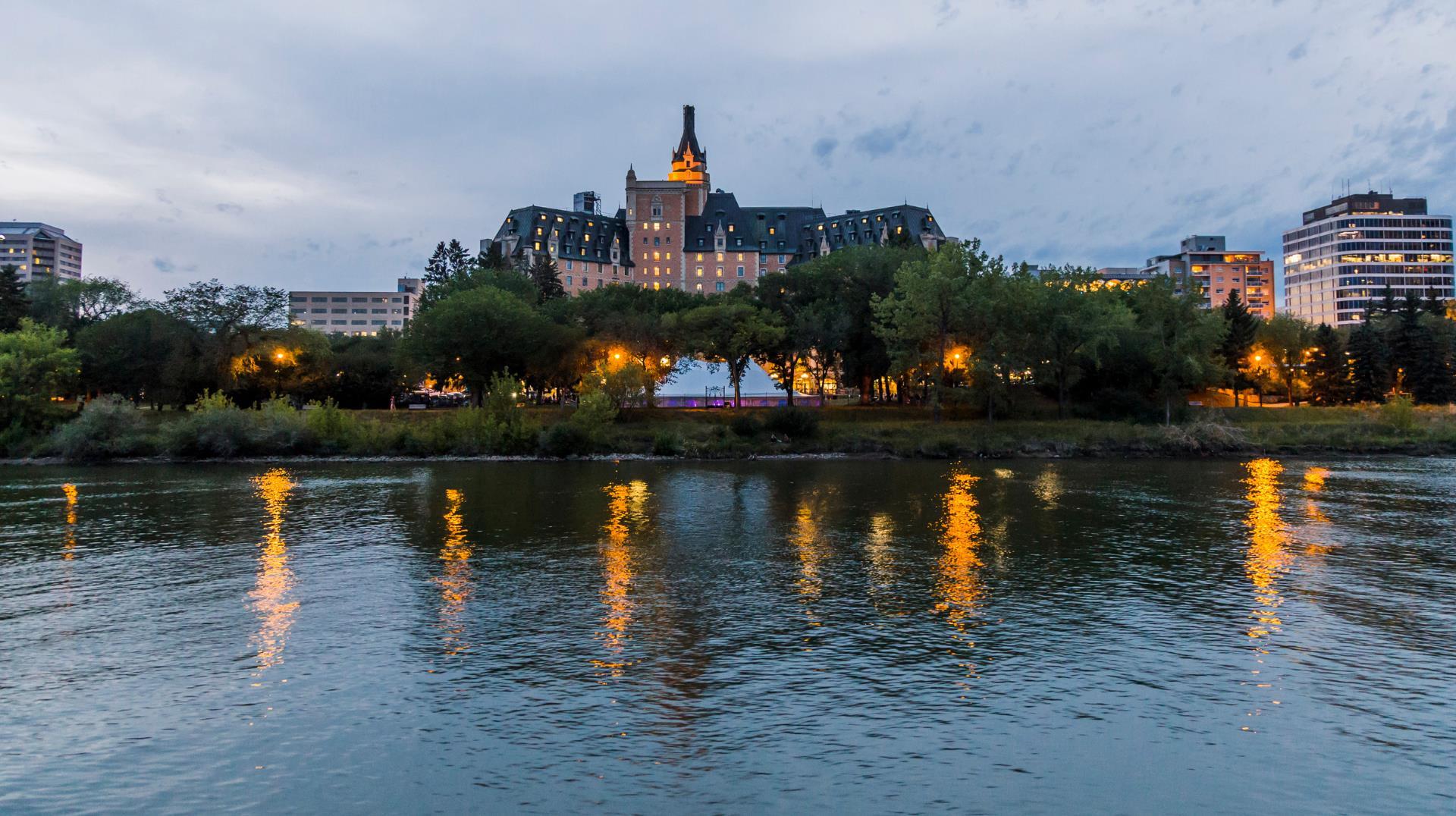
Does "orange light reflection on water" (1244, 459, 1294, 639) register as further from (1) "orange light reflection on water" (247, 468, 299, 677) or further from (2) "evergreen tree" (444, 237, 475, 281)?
(2) "evergreen tree" (444, 237, 475, 281)

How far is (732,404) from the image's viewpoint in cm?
8162

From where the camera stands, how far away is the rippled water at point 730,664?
11.8 m

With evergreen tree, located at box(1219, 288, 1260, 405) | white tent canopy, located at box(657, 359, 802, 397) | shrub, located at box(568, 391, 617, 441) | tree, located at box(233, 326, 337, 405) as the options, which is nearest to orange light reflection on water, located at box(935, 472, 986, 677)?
shrub, located at box(568, 391, 617, 441)

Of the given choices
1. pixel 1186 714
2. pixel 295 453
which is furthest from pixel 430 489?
pixel 1186 714

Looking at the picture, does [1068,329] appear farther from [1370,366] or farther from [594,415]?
[594,415]

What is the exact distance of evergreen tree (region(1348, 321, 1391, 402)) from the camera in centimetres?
8538

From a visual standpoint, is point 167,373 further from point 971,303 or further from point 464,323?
point 971,303

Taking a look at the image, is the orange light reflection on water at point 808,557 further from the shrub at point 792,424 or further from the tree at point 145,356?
the tree at point 145,356

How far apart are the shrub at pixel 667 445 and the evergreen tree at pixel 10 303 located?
63042 millimetres

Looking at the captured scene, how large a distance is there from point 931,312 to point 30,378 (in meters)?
65.1

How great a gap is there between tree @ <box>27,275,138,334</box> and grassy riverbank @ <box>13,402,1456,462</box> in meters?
34.7

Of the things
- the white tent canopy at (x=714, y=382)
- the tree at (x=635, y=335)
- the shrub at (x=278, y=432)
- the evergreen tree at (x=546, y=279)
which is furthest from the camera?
the evergreen tree at (x=546, y=279)

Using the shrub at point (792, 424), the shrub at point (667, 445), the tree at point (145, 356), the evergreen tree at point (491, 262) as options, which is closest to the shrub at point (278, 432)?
the tree at point (145, 356)

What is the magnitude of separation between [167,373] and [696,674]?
247ft
